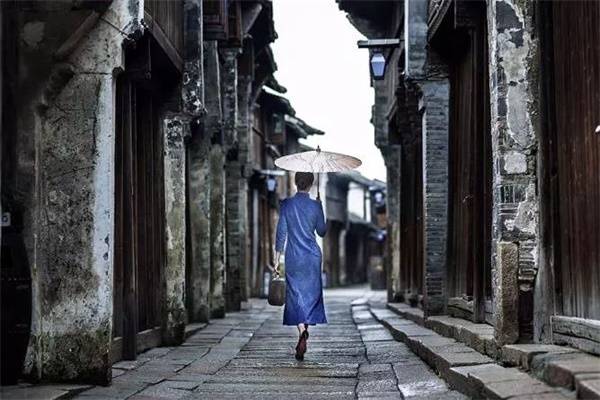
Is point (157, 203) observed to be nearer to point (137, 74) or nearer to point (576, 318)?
point (137, 74)

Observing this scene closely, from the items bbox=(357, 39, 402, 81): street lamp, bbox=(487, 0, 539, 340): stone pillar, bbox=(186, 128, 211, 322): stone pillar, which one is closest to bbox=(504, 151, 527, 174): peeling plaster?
bbox=(487, 0, 539, 340): stone pillar

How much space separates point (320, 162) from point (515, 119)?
3.13 metres

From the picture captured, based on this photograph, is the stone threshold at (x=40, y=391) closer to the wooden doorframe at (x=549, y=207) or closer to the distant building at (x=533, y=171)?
the distant building at (x=533, y=171)

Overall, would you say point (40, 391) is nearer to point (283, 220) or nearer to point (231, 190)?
point (283, 220)

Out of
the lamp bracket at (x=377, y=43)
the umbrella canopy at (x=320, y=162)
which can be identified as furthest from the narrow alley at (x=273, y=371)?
the lamp bracket at (x=377, y=43)

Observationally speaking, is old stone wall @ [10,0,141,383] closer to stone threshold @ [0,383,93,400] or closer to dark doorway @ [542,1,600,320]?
stone threshold @ [0,383,93,400]

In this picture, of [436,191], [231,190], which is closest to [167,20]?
[436,191]

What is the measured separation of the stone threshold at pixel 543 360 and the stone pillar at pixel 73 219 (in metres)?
2.55

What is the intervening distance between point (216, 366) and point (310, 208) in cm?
195

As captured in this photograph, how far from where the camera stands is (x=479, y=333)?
7.12 m

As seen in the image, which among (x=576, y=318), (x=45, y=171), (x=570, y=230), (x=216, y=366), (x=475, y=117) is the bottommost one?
(x=216, y=366)

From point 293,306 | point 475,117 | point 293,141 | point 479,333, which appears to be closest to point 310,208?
point 293,306

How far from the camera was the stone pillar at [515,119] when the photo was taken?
6.45 meters

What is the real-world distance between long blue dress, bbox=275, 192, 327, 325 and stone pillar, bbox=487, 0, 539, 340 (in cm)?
268
